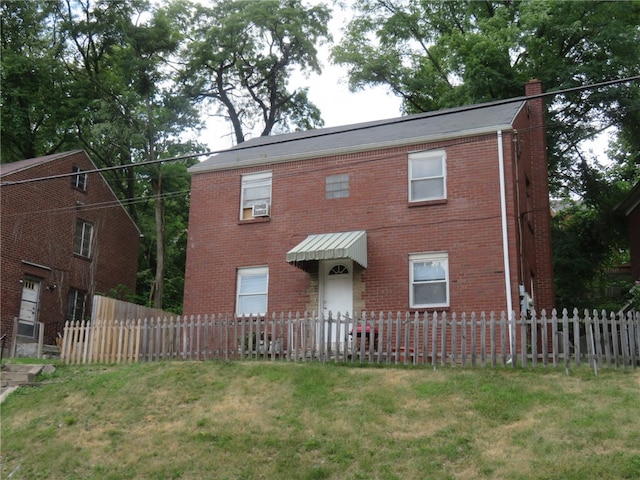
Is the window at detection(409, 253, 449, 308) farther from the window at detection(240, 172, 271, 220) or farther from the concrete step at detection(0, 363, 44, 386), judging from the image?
the concrete step at detection(0, 363, 44, 386)

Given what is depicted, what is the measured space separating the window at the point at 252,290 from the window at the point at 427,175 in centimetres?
468

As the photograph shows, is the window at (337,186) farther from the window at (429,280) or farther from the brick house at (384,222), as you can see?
the window at (429,280)

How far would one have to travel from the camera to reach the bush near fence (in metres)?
13.3

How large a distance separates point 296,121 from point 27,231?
1905 centimetres

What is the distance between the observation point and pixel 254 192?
20.8 meters

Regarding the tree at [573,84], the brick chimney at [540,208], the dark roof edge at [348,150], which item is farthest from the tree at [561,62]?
the dark roof edge at [348,150]

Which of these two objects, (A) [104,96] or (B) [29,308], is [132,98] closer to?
(A) [104,96]

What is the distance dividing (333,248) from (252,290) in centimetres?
341

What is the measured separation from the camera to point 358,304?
18.4 metres

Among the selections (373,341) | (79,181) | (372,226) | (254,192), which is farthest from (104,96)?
(373,341)

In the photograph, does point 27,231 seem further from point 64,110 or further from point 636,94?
point 636,94

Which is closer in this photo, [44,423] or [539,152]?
[44,423]

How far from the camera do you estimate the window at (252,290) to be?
19702mm

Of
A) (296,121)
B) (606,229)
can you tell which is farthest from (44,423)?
(296,121)
